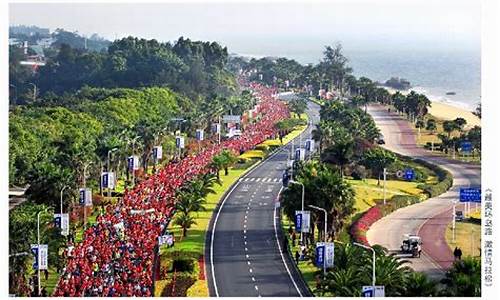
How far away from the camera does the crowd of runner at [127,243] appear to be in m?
43.2

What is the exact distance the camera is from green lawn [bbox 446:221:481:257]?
56969 mm

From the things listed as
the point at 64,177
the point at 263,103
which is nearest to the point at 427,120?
the point at 263,103

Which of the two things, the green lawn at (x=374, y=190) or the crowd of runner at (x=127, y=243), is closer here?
the crowd of runner at (x=127, y=243)

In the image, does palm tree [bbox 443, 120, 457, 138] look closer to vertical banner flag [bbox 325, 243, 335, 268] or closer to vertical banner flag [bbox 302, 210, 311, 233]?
vertical banner flag [bbox 302, 210, 311, 233]

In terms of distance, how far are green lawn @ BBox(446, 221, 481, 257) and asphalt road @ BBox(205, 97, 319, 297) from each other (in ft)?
35.6

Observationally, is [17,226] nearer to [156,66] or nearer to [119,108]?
[119,108]

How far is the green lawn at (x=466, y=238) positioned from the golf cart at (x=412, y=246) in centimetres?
304

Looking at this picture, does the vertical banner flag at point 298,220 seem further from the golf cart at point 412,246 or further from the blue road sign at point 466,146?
the blue road sign at point 466,146

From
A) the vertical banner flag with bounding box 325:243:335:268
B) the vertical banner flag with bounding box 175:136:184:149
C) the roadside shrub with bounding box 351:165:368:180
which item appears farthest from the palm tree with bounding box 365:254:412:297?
the vertical banner flag with bounding box 175:136:184:149

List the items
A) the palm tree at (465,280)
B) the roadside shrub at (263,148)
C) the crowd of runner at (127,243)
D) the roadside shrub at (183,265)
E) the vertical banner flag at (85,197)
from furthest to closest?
the roadside shrub at (263,148) → the vertical banner flag at (85,197) → the roadside shrub at (183,265) → the crowd of runner at (127,243) → the palm tree at (465,280)

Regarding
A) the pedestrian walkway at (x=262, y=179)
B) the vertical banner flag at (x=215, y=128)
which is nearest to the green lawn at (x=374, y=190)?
the pedestrian walkway at (x=262, y=179)

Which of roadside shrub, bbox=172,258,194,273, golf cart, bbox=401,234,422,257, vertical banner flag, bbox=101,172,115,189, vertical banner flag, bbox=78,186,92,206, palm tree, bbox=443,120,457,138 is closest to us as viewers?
roadside shrub, bbox=172,258,194,273

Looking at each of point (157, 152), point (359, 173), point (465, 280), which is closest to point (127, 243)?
point (465, 280)
